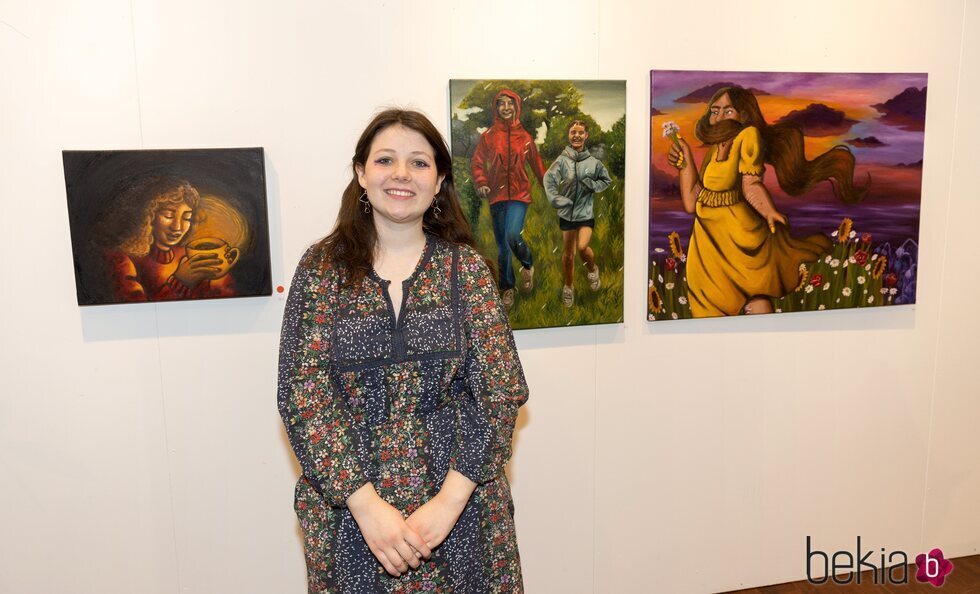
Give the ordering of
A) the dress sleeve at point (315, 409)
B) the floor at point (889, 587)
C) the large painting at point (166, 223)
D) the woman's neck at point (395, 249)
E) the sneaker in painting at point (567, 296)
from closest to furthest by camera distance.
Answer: the dress sleeve at point (315, 409) < the woman's neck at point (395, 249) < the large painting at point (166, 223) < the sneaker in painting at point (567, 296) < the floor at point (889, 587)

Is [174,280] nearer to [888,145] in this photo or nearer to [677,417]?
[677,417]

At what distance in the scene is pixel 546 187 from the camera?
2242mm

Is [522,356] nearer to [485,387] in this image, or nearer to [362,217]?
A: [485,387]

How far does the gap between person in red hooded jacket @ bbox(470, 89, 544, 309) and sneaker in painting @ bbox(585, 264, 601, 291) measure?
0.20 metres

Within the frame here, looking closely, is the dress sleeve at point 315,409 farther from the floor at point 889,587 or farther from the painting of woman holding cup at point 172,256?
the floor at point 889,587

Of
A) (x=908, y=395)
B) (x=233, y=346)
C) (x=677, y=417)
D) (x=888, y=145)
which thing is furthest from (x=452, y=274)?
(x=908, y=395)

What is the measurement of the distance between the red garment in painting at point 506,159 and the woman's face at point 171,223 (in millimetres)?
831

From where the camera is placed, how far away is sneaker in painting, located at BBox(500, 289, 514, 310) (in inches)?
89.0

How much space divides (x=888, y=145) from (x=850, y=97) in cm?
23

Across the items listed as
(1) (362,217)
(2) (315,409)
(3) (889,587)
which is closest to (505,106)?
(1) (362,217)

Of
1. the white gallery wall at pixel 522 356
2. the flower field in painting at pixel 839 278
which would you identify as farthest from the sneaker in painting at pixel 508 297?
the flower field in painting at pixel 839 278

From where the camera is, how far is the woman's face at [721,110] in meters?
2.33

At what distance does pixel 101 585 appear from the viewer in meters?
2.22

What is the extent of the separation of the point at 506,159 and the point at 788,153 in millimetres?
962
